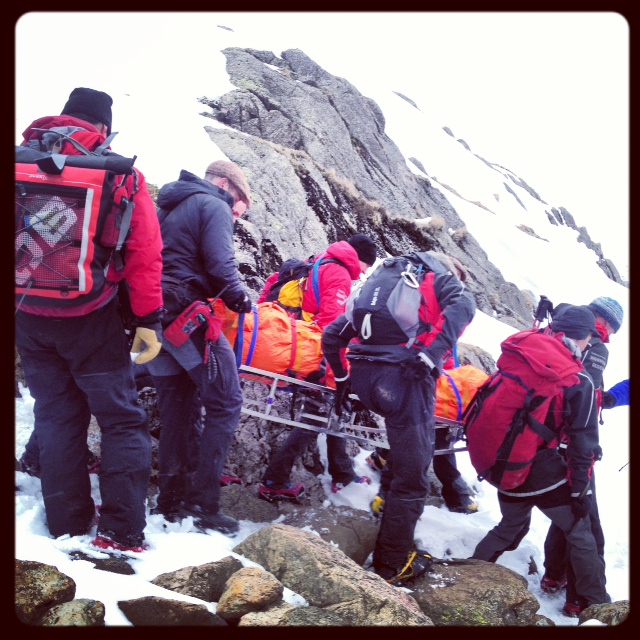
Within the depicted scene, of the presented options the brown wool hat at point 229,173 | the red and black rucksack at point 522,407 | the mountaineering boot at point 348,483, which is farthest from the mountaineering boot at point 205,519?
the brown wool hat at point 229,173

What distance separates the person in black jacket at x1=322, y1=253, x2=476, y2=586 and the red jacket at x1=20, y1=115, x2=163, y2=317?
67.4 inches

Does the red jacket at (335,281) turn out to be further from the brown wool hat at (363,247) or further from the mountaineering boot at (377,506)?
the mountaineering boot at (377,506)

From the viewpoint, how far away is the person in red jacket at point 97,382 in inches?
132

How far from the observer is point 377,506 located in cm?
557

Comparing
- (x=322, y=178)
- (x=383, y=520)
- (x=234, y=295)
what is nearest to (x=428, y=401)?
(x=383, y=520)

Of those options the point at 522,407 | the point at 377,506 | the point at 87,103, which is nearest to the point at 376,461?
the point at 377,506

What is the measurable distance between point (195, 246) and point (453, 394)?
102 inches

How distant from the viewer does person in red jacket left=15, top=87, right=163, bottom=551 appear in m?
3.35

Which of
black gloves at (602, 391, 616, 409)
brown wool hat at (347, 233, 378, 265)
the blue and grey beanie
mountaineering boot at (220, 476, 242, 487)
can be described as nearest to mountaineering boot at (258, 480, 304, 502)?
mountaineering boot at (220, 476, 242, 487)

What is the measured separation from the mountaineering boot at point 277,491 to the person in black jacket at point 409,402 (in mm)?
1114

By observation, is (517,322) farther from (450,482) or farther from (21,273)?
(21,273)

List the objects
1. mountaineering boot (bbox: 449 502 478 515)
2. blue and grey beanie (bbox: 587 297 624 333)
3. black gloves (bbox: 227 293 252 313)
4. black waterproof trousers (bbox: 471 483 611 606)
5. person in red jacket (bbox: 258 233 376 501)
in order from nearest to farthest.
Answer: black gloves (bbox: 227 293 252 313), black waterproof trousers (bbox: 471 483 611 606), person in red jacket (bbox: 258 233 376 501), blue and grey beanie (bbox: 587 297 624 333), mountaineering boot (bbox: 449 502 478 515)

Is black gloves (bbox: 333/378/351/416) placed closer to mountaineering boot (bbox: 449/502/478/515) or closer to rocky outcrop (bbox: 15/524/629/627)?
rocky outcrop (bbox: 15/524/629/627)

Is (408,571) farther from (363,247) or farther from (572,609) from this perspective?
Answer: (363,247)
